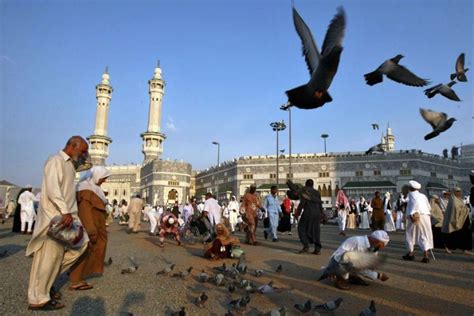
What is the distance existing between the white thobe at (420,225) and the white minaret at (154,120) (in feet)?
183

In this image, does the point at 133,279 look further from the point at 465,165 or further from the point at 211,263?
the point at 465,165

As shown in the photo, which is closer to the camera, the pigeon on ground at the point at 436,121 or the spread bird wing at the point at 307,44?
the spread bird wing at the point at 307,44

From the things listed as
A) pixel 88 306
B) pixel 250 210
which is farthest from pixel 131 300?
pixel 250 210

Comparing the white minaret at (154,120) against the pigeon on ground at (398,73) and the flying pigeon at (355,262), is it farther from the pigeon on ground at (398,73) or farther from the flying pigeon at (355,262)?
the flying pigeon at (355,262)

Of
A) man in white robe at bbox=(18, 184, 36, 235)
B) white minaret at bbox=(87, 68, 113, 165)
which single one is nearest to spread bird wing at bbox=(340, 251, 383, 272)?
man in white robe at bbox=(18, 184, 36, 235)

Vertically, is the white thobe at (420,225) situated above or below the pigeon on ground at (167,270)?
above

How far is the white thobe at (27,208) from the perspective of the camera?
36.8 ft

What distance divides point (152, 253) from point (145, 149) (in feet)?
182

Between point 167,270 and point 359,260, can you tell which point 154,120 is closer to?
point 167,270

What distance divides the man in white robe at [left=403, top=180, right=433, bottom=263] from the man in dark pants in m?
1.73

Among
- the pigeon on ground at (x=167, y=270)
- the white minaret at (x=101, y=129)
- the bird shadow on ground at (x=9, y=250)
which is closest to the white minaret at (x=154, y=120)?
the white minaret at (x=101, y=129)

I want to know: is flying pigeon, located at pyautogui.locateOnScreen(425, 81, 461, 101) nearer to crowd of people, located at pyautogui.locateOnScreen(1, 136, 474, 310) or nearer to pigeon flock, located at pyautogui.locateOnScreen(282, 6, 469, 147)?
pigeon flock, located at pyautogui.locateOnScreen(282, 6, 469, 147)

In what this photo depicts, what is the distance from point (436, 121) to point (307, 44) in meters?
2.82

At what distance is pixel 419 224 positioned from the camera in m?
6.46
